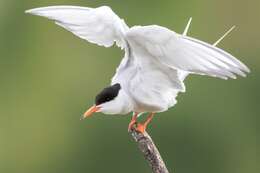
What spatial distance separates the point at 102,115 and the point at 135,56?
12.1 ft

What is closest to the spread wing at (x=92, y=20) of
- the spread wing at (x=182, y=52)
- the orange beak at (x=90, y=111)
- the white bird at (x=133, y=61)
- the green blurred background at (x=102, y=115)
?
the white bird at (x=133, y=61)

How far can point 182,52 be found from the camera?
3729mm

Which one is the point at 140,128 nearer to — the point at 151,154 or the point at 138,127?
the point at 138,127

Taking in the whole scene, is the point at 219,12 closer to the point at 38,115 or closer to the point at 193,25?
the point at 193,25

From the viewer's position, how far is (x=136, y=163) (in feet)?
24.5

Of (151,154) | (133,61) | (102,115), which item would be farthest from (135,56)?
(102,115)

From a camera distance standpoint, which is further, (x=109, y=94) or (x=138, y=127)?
(x=138, y=127)

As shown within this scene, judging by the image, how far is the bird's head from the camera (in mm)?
3885

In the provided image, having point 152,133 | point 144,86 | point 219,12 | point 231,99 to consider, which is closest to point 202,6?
point 219,12

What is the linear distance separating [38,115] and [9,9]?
3.26ft

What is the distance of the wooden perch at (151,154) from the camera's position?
376 cm

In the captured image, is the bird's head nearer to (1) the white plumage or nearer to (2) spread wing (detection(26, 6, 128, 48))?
(1) the white plumage

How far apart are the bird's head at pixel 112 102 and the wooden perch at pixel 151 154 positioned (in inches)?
4.5

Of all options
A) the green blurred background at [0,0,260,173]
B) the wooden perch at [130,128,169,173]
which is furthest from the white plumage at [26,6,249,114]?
the green blurred background at [0,0,260,173]
